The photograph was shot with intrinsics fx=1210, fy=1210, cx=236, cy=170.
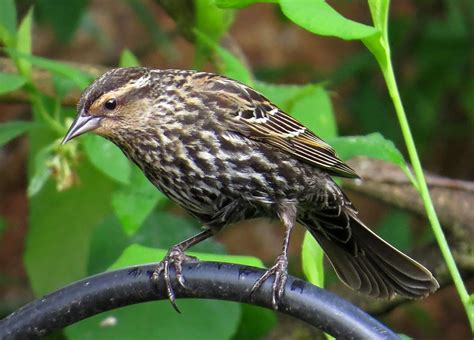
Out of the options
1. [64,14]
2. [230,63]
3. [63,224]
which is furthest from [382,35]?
[64,14]

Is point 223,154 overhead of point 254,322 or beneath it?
overhead

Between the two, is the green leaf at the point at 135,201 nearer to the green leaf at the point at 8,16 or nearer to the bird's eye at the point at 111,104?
the bird's eye at the point at 111,104

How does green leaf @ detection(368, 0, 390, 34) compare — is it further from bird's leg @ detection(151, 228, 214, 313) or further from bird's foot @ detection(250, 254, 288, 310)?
bird's leg @ detection(151, 228, 214, 313)

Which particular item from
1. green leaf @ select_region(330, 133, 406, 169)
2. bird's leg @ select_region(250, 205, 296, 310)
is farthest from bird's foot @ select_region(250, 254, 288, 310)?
green leaf @ select_region(330, 133, 406, 169)

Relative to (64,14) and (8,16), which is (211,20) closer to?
(8,16)

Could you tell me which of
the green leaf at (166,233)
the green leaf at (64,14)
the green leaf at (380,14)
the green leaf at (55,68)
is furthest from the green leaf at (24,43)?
the green leaf at (380,14)

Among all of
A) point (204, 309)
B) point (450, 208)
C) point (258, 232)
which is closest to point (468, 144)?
point (258, 232)

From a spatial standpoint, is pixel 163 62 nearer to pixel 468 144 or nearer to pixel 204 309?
pixel 468 144
